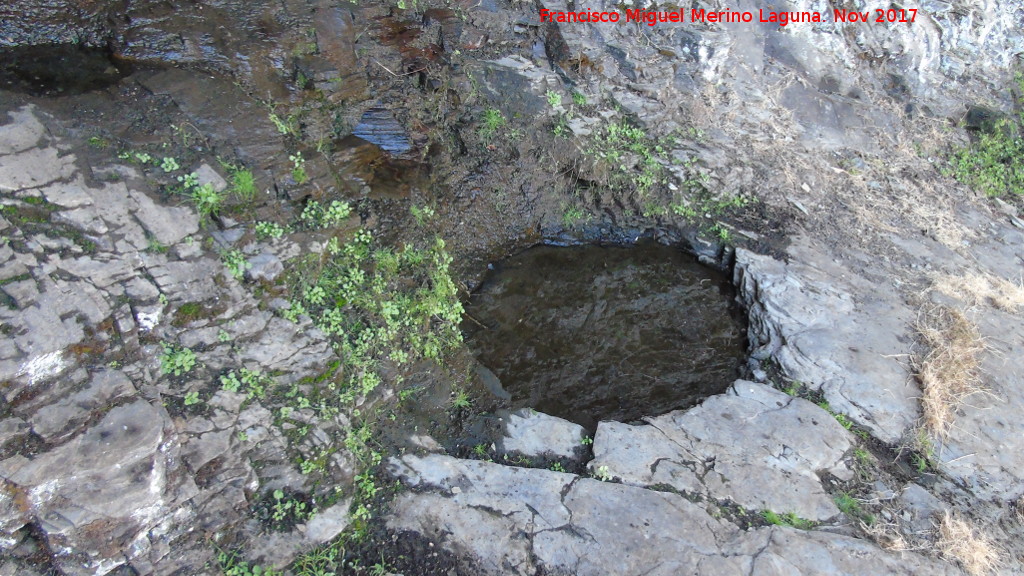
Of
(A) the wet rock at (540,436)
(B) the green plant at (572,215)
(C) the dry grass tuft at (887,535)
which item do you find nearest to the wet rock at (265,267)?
(A) the wet rock at (540,436)

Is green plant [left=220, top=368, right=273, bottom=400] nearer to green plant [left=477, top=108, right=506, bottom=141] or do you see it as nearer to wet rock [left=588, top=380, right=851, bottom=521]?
wet rock [left=588, top=380, right=851, bottom=521]

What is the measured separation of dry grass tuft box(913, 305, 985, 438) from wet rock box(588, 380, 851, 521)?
0.72 m

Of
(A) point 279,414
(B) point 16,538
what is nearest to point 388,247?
(A) point 279,414

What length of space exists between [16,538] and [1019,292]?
302 inches

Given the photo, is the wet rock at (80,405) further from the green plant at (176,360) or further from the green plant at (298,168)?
the green plant at (298,168)

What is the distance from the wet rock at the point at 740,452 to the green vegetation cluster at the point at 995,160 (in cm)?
468

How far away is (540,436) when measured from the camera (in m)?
4.05

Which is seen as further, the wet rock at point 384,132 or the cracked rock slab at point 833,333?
the wet rock at point 384,132

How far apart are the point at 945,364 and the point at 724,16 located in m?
4.64

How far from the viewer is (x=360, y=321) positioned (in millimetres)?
4250

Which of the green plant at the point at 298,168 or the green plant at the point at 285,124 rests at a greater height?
the green plant at the point at 285,124

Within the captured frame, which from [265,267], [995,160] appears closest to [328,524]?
[265,267]

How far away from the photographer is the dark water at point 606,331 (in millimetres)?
4634

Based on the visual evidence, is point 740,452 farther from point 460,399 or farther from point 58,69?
point 58,69
